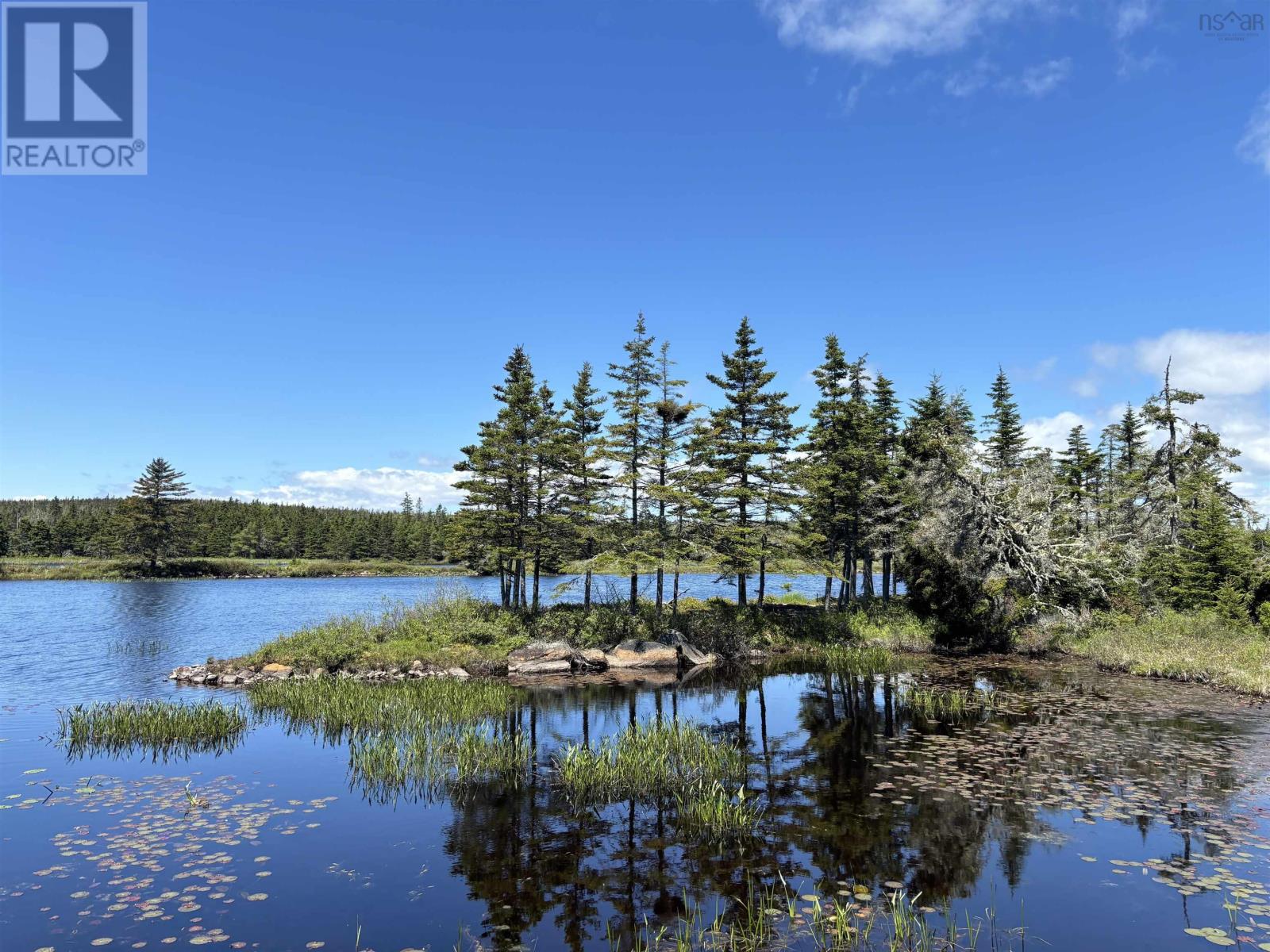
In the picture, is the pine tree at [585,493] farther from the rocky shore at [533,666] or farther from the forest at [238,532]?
the forest at [238,532]

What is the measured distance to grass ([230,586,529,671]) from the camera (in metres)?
27.4

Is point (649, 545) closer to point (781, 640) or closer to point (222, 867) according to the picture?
point (781, 640)

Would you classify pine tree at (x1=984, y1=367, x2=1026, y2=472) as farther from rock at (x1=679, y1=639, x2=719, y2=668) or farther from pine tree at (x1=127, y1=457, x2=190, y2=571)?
pine tree at (x1=127, y1=457, x2=190, y2=571)

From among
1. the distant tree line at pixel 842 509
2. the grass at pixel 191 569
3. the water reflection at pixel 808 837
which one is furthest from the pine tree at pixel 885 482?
the grass at pixel 191 569

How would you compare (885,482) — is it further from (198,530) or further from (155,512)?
(198,530)

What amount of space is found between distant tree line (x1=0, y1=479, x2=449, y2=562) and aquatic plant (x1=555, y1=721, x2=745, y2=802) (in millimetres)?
87157

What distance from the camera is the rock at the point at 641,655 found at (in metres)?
31.8

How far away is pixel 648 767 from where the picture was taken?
13750mm

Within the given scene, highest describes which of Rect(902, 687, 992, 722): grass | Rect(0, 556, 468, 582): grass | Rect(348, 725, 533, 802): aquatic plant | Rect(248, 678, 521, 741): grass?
Rect(348, 725, 533, 802): aquatic plant

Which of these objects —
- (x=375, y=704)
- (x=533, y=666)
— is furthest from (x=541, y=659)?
(x=375, y=704)

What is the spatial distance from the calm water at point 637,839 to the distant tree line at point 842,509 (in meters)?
13.1

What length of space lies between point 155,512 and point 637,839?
102 meters

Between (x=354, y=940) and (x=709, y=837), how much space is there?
5.70 m

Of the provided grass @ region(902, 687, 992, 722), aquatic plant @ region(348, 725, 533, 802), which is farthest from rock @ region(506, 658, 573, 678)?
grass @ region(902, 687, 992, 722)
